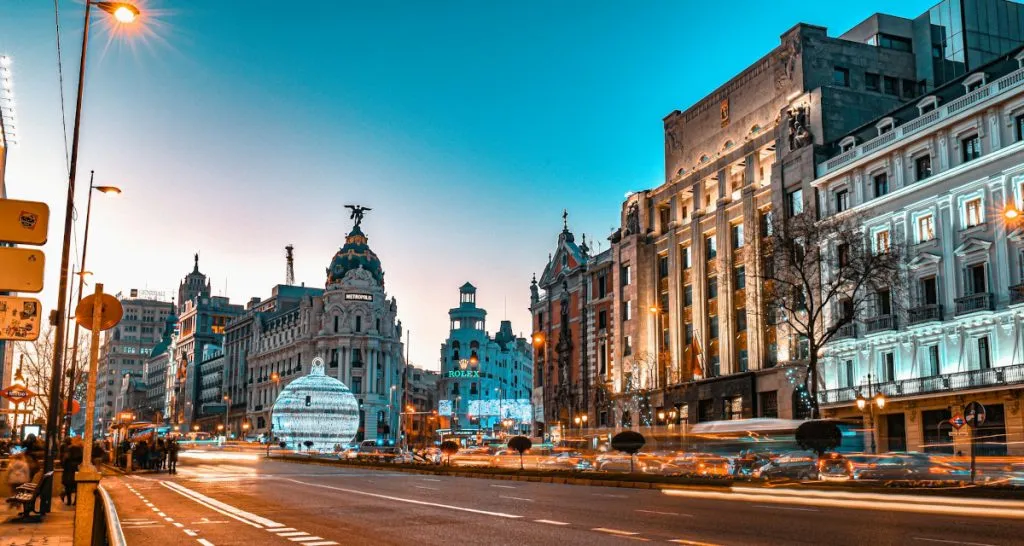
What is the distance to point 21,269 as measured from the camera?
398 inches

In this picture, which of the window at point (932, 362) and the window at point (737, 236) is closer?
the window at point (932, 362)

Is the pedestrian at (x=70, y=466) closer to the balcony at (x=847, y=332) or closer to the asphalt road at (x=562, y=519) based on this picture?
the asphalt road at (x=562, y=519)

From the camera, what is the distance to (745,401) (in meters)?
60.3

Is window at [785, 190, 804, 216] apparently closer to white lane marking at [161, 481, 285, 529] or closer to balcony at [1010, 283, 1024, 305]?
balcony at [1010, 283, 1024, 305]

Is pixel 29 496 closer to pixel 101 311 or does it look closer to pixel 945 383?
pixel 101 311

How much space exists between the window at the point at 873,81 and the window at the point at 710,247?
1423 cm

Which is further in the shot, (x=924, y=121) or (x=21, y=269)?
(x=924, y=121)

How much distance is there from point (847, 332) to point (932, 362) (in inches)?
236

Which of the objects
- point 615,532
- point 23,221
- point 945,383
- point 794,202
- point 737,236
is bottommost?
point 615,532

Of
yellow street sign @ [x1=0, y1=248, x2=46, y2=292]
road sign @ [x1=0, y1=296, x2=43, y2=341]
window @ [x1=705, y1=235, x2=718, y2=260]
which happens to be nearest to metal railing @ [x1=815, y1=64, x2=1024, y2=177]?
window @ [x1=705, y1=235, x2=718, y2=260]

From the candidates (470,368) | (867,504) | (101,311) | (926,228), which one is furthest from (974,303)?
(470,368)

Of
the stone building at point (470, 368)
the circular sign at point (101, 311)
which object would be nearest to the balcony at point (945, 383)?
the circular sign at point (101, 311)

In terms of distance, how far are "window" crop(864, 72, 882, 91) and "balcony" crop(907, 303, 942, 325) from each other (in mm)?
20329

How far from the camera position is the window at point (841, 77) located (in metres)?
60.8
